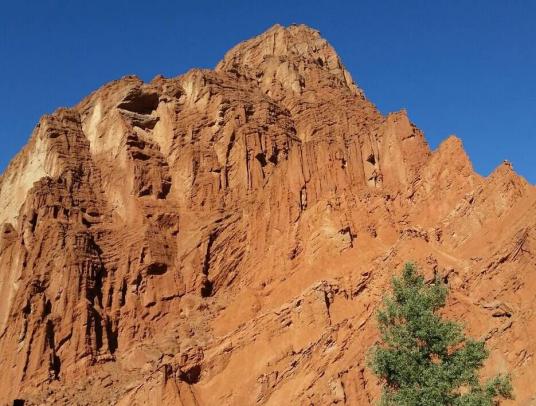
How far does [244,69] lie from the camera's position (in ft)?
233

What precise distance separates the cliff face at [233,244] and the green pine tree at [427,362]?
1449 cm

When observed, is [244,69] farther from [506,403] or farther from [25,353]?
[506,403]

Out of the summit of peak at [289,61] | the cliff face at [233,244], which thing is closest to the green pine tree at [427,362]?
the cliff face at [233,244]

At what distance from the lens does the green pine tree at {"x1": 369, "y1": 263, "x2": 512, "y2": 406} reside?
19.8 metres

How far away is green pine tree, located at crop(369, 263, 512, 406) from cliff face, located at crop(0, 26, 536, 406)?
1449 centimetres

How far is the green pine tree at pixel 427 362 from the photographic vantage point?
64.8 feet

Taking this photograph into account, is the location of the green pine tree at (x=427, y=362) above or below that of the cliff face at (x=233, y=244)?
below

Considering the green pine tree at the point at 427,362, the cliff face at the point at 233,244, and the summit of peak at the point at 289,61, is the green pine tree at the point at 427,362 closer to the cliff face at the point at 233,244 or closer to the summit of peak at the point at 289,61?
the cliff face at the point at 233,244

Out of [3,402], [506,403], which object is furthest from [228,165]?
[506,403]

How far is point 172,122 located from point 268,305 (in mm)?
20168

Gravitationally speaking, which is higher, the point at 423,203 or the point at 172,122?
the point at 172,122

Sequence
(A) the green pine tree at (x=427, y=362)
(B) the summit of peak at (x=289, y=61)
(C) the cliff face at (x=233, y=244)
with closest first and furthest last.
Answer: (A) the green pine tree at (x=427, y=362) → (C) the cliff face at (x=233, y=244) → (B) the summit of peak at (x=289, y=61)

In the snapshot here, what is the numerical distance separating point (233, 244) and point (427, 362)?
1273 inches

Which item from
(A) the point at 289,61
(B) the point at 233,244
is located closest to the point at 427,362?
(B) the point at 233,244
